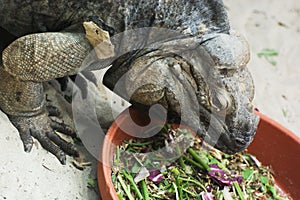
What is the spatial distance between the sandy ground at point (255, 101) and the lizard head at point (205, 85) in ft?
1.98

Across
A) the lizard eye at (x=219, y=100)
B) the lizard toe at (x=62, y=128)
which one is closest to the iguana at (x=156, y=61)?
the lizard eye at (x=219, y=100)

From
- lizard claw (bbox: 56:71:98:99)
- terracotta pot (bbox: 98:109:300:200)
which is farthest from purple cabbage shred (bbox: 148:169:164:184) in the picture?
lizard claw (bbox: 56:71:98:99)

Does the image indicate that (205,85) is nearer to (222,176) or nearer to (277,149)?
(222,176)

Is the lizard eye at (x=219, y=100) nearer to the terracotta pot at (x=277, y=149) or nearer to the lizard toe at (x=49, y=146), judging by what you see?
the terracotta pot at (x=277, y=149)

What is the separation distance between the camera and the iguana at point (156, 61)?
9.44ft

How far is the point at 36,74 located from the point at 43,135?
15.9 inches

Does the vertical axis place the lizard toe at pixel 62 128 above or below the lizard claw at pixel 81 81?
below

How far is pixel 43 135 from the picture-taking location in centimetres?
315

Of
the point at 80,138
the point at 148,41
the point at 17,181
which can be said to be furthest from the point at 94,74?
the point at 17,181

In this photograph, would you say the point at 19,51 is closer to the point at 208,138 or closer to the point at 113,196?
the point at 113,196

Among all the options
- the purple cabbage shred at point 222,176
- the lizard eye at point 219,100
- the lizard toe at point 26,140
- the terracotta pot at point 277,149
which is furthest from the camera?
the terracotta pot at point 277,149

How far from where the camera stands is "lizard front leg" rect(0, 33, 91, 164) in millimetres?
2871

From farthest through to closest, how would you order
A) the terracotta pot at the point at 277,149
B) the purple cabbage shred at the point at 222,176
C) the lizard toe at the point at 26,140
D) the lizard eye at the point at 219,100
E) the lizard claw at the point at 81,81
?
the lizard claw at the point at 81,81
the terracotta pot at the point at 277,149
the purple cabbage shred at the point at 222,176
the lizard toe at the point at 26,140
the lizard eye at the point at 219,100

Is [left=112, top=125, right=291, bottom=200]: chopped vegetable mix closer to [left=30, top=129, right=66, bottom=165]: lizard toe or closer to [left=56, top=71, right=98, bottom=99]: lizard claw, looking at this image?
[left=30, top=129, right=66, bottom=165]: lizard toe
